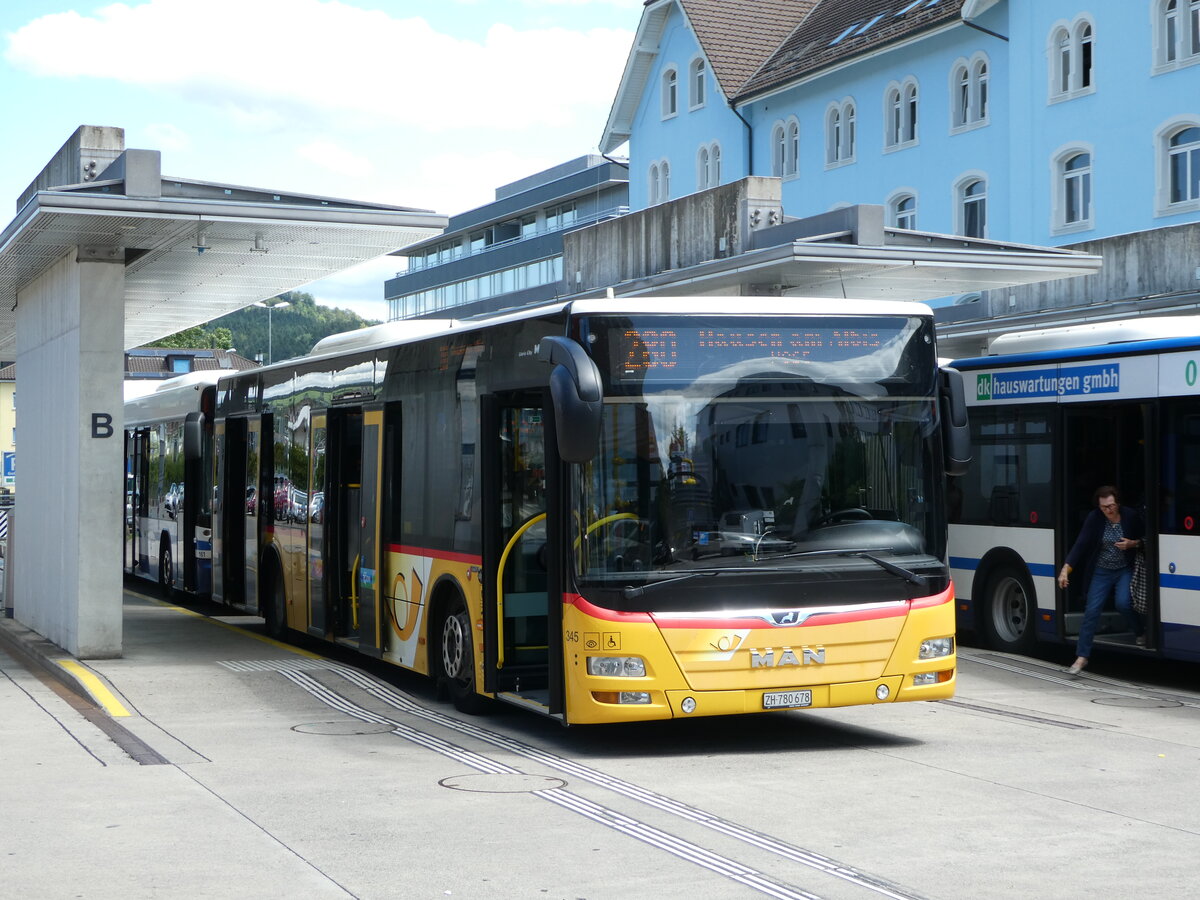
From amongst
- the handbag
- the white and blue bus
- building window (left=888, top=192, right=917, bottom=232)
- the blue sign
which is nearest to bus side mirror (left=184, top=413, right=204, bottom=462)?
the white and blue bus

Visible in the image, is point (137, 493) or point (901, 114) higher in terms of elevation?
point (901, 114)

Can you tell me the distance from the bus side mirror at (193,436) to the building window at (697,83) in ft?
95.2

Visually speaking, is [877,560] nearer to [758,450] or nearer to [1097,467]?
[758,450]

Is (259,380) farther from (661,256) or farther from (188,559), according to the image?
(661,256)

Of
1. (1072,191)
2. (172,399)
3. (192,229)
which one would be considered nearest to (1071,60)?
(1072,191)

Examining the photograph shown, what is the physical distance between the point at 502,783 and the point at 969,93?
30552mm

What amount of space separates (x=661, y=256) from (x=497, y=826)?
14.5 meters

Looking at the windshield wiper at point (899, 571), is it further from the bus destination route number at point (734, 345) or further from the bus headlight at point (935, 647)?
the bus destination route number at point (734, 345)

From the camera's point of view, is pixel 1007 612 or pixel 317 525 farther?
pixel 1007 612

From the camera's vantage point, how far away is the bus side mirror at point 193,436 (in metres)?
20.2

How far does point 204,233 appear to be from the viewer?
15.7 m

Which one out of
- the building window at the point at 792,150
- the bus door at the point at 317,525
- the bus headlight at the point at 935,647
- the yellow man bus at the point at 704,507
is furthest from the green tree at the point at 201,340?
the bus headlight at the point at 935,647

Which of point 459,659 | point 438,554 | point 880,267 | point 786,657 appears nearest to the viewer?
point 786,657

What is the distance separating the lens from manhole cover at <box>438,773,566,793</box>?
30.4 feet
